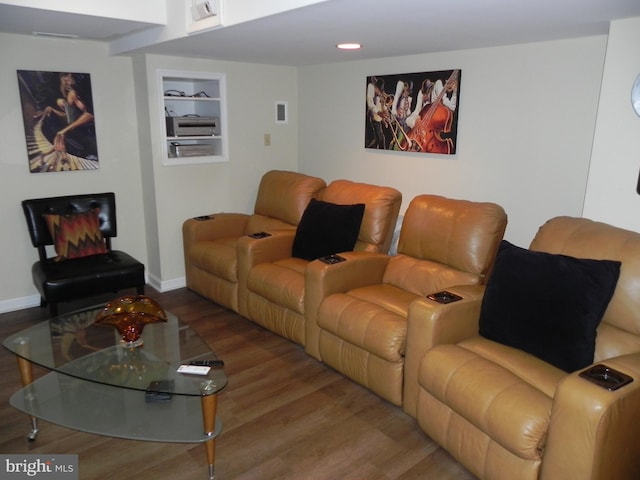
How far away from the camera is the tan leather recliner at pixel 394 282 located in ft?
8.54

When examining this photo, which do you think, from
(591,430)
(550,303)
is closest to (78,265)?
(550,303)

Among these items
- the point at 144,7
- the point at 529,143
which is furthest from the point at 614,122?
the point at 144,7

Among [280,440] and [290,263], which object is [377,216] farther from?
[280,440]

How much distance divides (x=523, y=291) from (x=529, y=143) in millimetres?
1275

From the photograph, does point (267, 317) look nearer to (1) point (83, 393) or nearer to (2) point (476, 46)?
(1) point (83, 393)

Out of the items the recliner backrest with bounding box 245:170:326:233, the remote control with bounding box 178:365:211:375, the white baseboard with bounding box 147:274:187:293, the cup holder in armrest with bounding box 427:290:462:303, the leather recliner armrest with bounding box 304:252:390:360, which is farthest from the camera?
the white baseboard with bounding box 147:274:187:293

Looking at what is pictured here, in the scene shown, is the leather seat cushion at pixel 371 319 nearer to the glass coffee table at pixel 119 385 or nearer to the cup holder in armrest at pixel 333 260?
the cup holder in armrest at pixel 333 260

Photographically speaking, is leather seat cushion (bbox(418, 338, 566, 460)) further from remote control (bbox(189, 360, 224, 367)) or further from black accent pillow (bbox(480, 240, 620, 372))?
remote control (bbox(189, 360, 224, 367))

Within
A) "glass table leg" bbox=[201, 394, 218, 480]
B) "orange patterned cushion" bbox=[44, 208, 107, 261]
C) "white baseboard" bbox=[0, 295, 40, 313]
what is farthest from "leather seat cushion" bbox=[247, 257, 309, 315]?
"white baseboard" bbox=[0, 295, 40, 313]

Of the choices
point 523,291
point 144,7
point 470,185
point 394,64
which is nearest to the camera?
point 523,291

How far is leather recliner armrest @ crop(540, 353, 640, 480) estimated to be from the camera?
162 centimetres

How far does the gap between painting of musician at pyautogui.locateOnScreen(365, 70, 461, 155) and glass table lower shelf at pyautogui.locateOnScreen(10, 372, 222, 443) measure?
7.82 feet

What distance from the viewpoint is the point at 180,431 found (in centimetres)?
208

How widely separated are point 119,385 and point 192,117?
8.64ft
